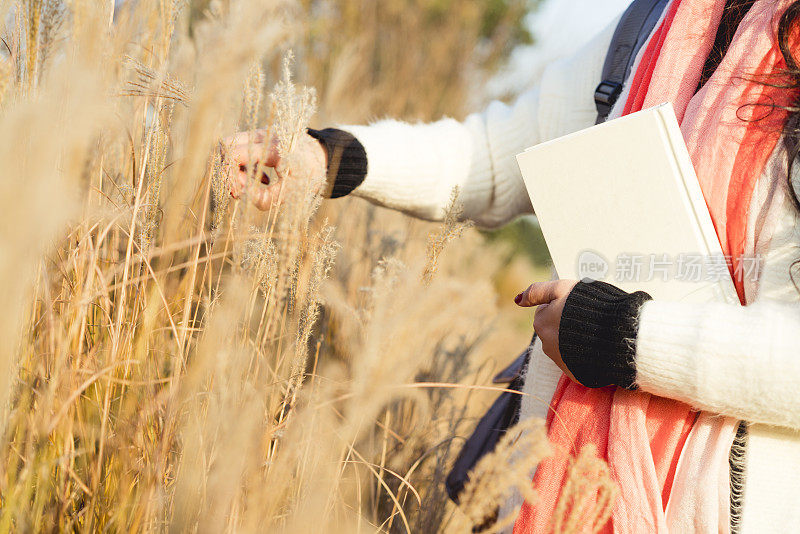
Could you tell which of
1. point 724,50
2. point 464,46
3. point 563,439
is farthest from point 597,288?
point 464,46

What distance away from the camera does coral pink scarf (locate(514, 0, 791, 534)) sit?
0.67 m

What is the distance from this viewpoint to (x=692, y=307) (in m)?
0.65

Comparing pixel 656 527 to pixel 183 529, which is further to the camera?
pixel 656 527

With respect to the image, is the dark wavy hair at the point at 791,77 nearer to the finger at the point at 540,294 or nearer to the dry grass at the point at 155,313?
the finger at the point at 540,294

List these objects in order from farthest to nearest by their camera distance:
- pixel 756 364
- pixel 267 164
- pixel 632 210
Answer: pixel 267 164
pixel 632 210
pixel 756 364

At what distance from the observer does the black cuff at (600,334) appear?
2.17 feet

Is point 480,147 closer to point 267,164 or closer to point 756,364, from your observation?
point 267,164

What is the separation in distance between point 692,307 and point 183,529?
22.9 inches

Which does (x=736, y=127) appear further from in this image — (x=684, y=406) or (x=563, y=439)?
(x=563, y=439)

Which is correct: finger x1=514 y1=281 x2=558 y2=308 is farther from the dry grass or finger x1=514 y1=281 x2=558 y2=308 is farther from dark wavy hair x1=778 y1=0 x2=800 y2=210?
dark wavy hair x1=778 y1=0 x2=800 y2=210

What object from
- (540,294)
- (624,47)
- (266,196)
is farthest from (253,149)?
(624,47)

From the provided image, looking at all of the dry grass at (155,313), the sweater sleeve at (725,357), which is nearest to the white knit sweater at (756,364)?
the sweater sleeve at (725,357)

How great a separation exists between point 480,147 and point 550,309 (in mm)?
505

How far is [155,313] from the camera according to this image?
77 centimetres
